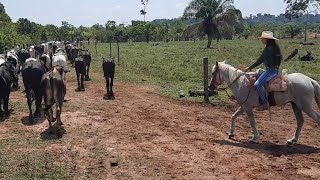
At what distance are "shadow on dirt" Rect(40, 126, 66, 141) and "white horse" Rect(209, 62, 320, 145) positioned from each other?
4.21 m

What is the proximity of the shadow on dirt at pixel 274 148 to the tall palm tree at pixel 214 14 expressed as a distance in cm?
3671

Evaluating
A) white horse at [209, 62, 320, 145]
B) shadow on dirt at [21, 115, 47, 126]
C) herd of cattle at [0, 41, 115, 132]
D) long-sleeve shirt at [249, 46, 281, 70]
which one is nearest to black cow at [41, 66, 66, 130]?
herd of cattle at [0, 41, 115, 132]

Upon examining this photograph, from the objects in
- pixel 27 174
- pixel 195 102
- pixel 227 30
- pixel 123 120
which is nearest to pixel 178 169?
pixel 27 174

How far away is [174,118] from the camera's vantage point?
11891 millimetres

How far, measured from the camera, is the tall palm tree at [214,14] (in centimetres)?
4556

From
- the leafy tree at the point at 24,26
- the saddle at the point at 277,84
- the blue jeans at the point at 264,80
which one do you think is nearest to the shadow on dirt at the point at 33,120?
the blue jeans at the point at 264,80

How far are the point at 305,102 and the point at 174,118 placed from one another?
409 cm

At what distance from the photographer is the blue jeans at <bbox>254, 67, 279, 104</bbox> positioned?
9250 millimetres

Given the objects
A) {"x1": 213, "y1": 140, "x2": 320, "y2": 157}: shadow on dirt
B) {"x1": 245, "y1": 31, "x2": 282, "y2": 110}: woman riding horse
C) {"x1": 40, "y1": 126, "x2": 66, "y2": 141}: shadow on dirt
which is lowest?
{"x1": 213, "y1": 140, "x2": 320, "y2": 157}: shadow on dirt

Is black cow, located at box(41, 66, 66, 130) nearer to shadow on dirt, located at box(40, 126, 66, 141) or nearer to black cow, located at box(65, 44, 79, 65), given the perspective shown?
shadow on dirt, located at box(40, 126, 66, 141)

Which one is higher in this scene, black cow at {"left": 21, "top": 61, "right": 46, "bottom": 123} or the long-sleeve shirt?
the long-sleeve shirt

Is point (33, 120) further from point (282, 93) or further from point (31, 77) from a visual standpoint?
point (282, 93)

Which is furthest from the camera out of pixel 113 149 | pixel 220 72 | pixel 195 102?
pixel 195 102

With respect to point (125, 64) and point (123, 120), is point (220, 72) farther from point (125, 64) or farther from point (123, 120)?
point (125, 64)
